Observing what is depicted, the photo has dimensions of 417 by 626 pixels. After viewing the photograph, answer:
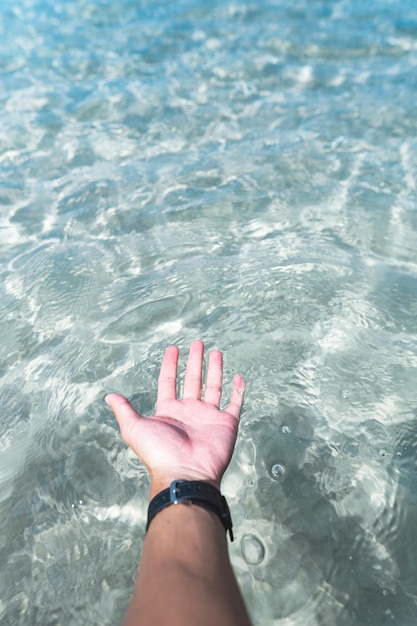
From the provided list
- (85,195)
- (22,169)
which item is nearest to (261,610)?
(85,195)

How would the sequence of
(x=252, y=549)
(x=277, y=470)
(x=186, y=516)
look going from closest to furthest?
(x=186, y=516) < (x=252, y=549) < (x=277, y=470)

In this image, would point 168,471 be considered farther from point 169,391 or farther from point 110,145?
point 110,145

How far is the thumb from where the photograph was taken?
2.12 meters

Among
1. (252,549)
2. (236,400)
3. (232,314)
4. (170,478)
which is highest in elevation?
(170,478)

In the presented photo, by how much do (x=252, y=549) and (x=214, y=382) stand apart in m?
0.85

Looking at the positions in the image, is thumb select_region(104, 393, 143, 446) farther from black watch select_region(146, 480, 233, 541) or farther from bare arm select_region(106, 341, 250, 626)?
black watch select_region(146, 480, 233, 541)

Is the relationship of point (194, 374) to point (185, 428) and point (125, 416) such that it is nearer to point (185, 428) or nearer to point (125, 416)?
point (185, 428)

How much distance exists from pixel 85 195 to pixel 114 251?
4.20 ft

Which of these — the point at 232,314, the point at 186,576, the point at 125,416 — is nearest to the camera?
the point at 186,576

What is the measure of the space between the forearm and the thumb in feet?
1.66

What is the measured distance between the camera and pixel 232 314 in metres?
3.66

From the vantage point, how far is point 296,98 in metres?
7.45

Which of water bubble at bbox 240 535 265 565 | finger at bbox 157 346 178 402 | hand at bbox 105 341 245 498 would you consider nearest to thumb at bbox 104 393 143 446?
hand at bbox 105 341 245 498

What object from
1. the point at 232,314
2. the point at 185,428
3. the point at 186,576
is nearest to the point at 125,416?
the point at 185,428
